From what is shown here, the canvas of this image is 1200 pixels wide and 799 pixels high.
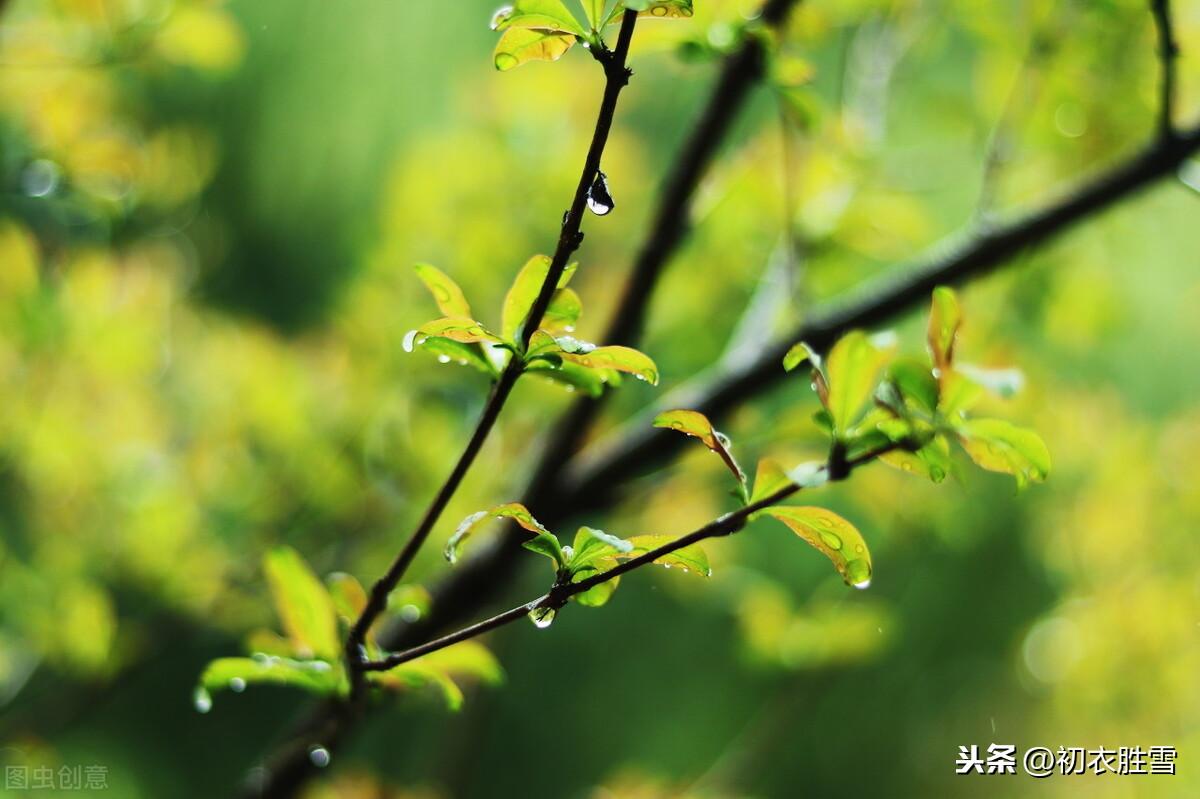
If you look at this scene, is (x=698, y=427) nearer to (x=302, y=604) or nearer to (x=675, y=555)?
(x=675, y=555)

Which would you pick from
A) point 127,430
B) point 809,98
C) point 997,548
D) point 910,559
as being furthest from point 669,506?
point 997,548

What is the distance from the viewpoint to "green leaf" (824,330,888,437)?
34cm

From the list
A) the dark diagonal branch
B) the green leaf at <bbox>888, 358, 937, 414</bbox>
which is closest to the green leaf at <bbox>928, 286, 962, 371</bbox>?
the green leaf at <bbox>888, 358, 937, 414</bbox>

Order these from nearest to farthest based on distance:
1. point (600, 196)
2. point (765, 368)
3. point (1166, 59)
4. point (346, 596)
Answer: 1. point (600, 196)
2. point (346, 596)
3. point (1166, 59)
4. point (765, 368)

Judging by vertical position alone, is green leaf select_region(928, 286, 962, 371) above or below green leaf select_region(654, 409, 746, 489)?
above

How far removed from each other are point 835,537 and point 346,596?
0.73ft

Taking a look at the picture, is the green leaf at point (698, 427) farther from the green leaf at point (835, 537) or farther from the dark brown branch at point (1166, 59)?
the dark brown branch at point (1166, 59)

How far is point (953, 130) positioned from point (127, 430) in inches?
38.8

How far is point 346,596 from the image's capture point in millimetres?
424

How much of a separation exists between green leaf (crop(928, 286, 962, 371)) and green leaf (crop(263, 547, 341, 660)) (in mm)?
288

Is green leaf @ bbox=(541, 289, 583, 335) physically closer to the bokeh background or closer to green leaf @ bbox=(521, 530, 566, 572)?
green leaf @ bbox=(521, 530, 566, 572)

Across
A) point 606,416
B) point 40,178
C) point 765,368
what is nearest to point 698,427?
point 765,368

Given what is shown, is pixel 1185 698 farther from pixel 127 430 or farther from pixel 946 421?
pixel 127 430

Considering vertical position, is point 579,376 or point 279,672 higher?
point 579,376
